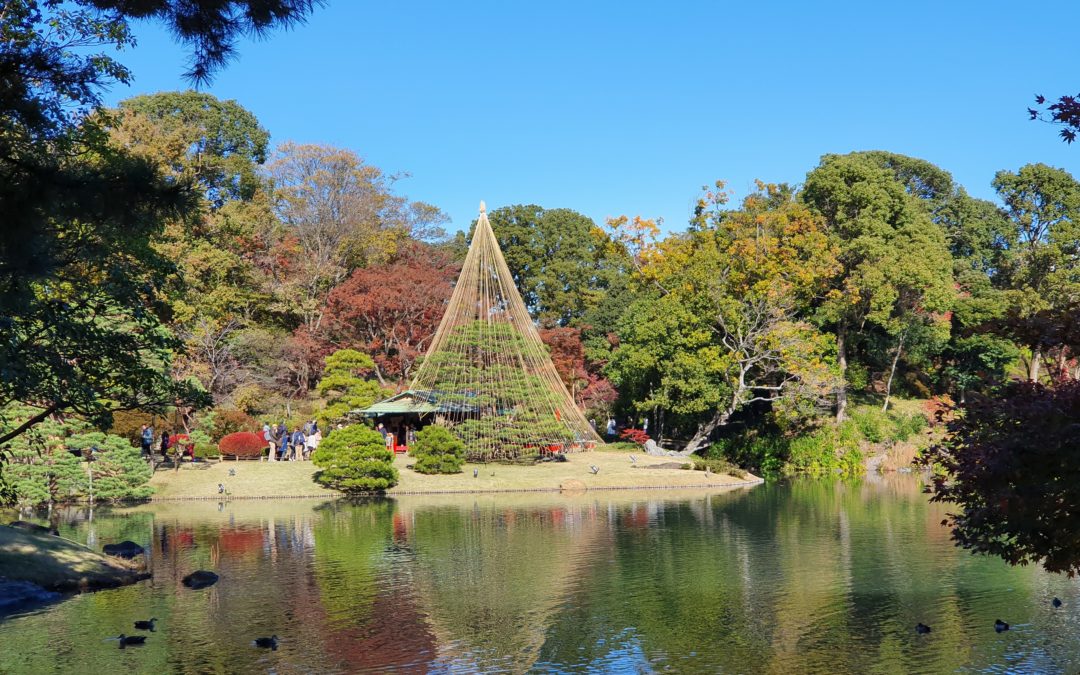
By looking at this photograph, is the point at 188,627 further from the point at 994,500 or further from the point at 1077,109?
the point at 1077,109

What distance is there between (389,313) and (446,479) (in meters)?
14.1

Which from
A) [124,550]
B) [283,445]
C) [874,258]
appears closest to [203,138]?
[283,445]

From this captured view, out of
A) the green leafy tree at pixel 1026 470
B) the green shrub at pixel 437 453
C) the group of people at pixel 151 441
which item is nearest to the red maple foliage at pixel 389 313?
the green shrub at pixel 437 453

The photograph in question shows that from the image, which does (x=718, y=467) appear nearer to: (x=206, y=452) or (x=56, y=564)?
(x=206, y=452)

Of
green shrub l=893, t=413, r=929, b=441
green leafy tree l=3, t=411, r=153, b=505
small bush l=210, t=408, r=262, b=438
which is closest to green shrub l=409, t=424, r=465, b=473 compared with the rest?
small bush l=210, t=408, r=262, b=438

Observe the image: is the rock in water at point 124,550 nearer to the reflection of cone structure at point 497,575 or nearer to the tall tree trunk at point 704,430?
the reflection of cone structure at point 497,575

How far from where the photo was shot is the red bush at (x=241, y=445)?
33.7m

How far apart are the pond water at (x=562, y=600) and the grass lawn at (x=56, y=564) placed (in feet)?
2.11

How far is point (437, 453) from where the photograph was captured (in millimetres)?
32625

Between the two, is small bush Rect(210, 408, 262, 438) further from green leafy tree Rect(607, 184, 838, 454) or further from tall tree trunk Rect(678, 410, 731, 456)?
tall tree trunk Rect(678, 410, 731, 456)

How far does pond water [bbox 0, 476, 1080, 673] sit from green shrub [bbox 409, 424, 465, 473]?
23.9 ft

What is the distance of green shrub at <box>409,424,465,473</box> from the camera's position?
3241 cm

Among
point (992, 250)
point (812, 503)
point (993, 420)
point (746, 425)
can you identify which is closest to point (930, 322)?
point (746, 425)

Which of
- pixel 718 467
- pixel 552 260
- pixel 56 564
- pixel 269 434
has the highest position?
pixel 552 260
